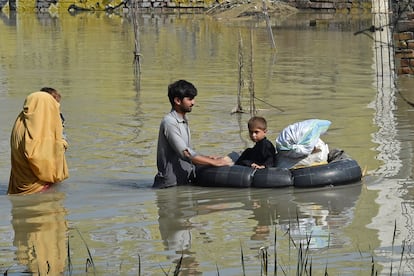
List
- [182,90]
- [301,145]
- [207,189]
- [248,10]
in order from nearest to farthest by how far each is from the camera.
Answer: [182,90] → [301,145] → [207,189] → [248,10]

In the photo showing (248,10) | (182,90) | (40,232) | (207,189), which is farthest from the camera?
(248,10)

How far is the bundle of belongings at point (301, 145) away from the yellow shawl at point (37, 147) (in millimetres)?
2055

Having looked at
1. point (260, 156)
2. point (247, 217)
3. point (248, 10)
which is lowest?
point (247, 217)

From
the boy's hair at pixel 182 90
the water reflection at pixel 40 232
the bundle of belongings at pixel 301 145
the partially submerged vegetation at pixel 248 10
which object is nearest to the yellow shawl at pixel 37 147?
the water reflection at pixel 40 232

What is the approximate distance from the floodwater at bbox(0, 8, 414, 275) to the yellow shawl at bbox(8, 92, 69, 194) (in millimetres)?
193

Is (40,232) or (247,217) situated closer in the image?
(40,232)

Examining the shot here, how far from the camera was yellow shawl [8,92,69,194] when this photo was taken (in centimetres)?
1040

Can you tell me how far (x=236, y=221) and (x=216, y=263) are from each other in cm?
157

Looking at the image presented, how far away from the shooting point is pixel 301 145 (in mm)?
10211

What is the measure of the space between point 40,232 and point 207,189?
6.75 feet

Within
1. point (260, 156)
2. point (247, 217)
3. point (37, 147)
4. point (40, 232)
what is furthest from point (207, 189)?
point (40, 232)

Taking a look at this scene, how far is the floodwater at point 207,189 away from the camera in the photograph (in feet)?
25.5

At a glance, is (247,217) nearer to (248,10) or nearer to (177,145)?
(177,145)

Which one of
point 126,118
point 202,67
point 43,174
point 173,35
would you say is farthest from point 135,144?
point 173,35
